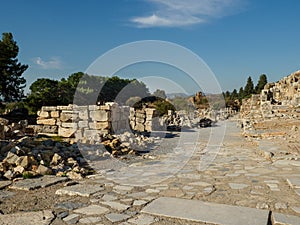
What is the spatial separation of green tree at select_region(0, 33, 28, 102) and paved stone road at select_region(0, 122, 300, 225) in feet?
76.1

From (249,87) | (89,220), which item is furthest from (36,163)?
(249,87)

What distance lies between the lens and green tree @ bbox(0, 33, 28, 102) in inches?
999

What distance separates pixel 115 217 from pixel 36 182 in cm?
202

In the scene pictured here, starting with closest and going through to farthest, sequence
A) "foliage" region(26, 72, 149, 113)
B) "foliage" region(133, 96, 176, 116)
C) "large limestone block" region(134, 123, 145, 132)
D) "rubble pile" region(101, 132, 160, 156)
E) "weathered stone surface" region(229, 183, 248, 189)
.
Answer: "weathered stone surface" region(229, 183, 248, 189) < "rubble pile" region(101, 132, 160, 156) < "large limestone block" region(134, 123, 145, 132) < "foliage" region(133, 96, 176, 116) < "foliage" region(26, 72, 149, 113)

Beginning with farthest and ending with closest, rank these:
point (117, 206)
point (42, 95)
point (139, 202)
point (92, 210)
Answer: point (42, 95)
point (139, 202)
point (117, 206)
point (92, 210)

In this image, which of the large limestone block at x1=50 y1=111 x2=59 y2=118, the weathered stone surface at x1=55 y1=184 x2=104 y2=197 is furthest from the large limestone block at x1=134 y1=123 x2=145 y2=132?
the weathered stone surface at x1=55 y1=184 x2=104 y2=197

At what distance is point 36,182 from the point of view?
4605 millimetres

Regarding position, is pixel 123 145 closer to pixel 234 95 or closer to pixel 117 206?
pixel 117 206

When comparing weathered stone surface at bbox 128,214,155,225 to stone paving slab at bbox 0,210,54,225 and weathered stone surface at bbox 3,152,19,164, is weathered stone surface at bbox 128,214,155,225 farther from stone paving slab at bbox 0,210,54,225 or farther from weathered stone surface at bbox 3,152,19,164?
weathered stone surface at bbox 3,152,19,164

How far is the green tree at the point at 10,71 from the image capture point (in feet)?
83.3

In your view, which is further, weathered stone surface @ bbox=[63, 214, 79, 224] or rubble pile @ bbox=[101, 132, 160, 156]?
rubble pile @ bbox=[101, 132, 160, 156]

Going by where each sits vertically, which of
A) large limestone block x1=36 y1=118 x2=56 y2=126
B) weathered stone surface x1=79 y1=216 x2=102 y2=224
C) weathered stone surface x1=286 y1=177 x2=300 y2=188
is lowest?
weathered stone surface x1=79 y1=216 x2=102 y2=224

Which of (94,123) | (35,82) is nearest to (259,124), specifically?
(94,123)

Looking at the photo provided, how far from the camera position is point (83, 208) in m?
3.44
